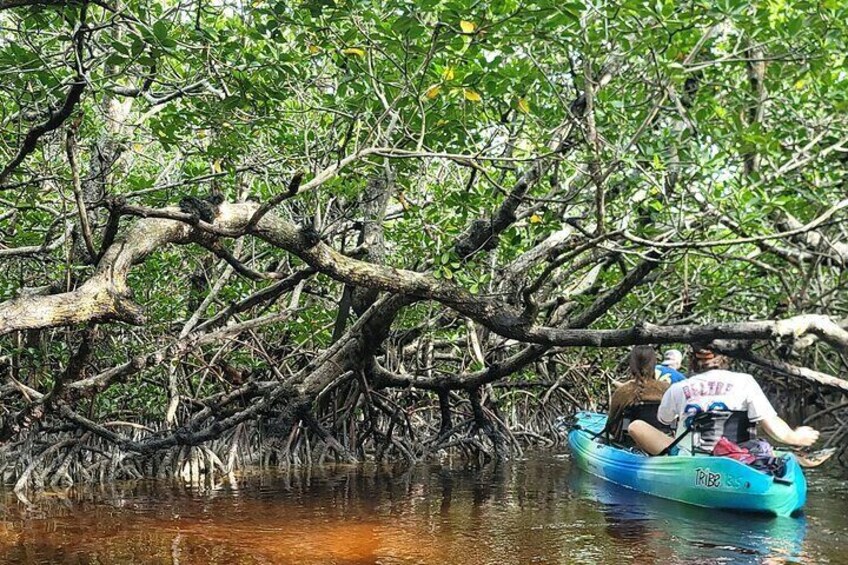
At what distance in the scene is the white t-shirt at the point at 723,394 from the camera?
634cm

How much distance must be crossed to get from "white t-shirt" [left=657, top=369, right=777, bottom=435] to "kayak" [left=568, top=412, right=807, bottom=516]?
367 millimetres

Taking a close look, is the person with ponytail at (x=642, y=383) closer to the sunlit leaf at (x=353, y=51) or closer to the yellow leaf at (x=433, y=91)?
the yellow leaf at (x=433, y=91)

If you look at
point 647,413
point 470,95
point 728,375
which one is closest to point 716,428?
point 728,375

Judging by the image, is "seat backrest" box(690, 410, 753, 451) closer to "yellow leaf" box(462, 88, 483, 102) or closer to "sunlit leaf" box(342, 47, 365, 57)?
"yellow leaf" box(462, 88, 483, 102)

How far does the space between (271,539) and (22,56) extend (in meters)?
3.21

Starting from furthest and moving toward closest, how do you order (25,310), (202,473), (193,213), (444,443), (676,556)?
1. (444,443)
2. (202,473)
3. (676,556)
4. (193,213)
5. (25,310)

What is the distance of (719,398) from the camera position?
21.1 feet

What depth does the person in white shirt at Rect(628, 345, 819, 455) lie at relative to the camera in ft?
20.1

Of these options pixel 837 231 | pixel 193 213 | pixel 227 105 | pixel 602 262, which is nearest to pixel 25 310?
pixel 193 213

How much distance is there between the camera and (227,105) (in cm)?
501

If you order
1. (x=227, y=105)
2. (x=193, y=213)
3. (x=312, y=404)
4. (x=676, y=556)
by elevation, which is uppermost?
(x=227, y=105)

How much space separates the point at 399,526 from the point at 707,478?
2277 millimetres

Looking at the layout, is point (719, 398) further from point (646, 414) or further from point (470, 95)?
point (470, 95)

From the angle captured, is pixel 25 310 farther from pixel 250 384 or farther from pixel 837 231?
pixel 837 231
